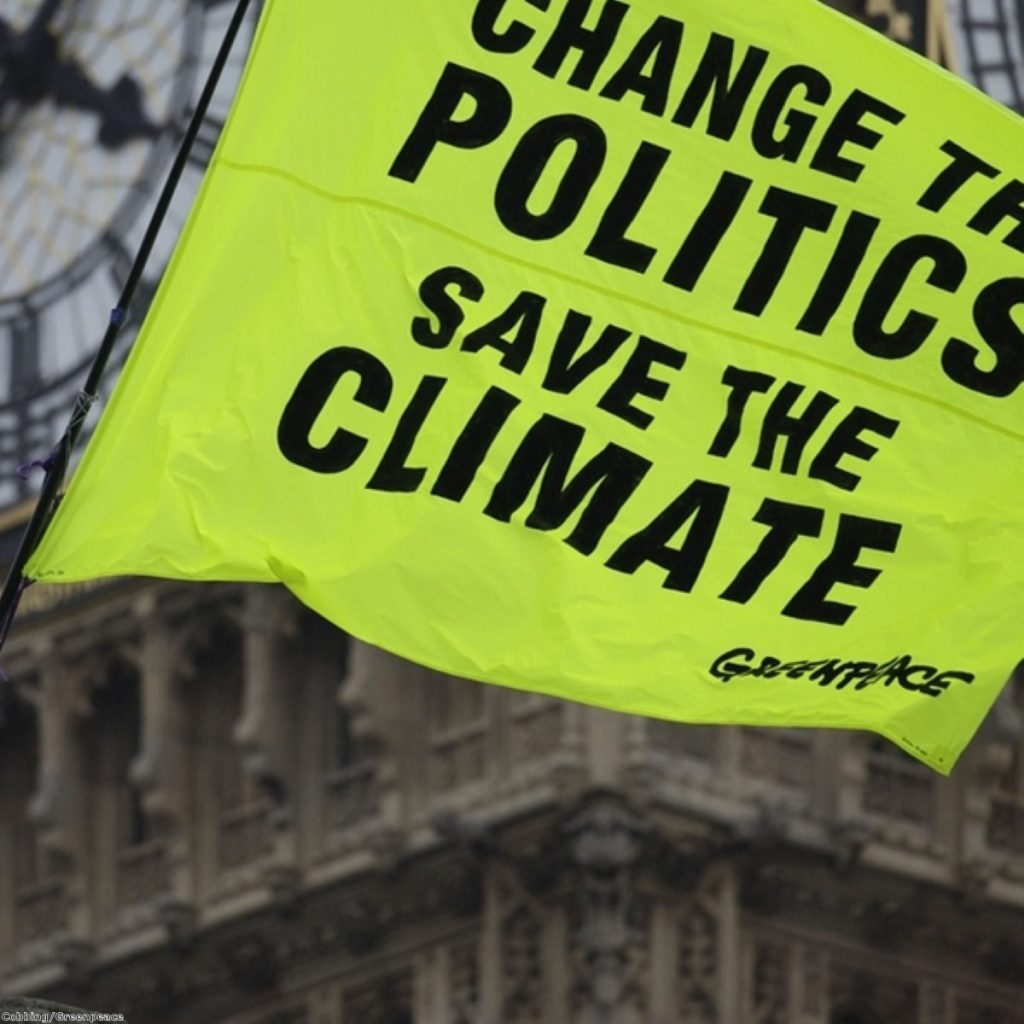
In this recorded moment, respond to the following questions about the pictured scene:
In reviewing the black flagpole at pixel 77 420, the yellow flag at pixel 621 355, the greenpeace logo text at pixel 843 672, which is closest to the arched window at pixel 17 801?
the greenpeace logo text at pixel 843 672

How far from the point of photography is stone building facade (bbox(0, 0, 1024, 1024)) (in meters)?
46.8

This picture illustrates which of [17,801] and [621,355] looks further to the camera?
[17,801]

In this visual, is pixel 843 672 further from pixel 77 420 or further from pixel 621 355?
pixel 77 420

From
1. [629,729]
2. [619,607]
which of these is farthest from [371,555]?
[629,729]

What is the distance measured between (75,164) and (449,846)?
29.6 ft

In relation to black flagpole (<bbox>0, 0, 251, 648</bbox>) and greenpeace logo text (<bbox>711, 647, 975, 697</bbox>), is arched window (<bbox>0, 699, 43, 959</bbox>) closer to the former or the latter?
greenpeace logo text (<bbox>711, 647, 975, 697</bbox>)

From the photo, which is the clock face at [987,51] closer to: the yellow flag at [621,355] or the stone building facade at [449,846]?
the stone building facade at [449,846]

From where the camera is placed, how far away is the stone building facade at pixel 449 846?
46.8 meters

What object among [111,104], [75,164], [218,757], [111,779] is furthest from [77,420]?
[75,164]

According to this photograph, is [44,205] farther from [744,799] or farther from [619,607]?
[619,607]

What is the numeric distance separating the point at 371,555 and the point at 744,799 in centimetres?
2707

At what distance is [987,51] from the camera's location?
166ft

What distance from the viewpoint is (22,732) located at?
53.2 m

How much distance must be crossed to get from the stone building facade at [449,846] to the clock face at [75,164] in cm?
240
